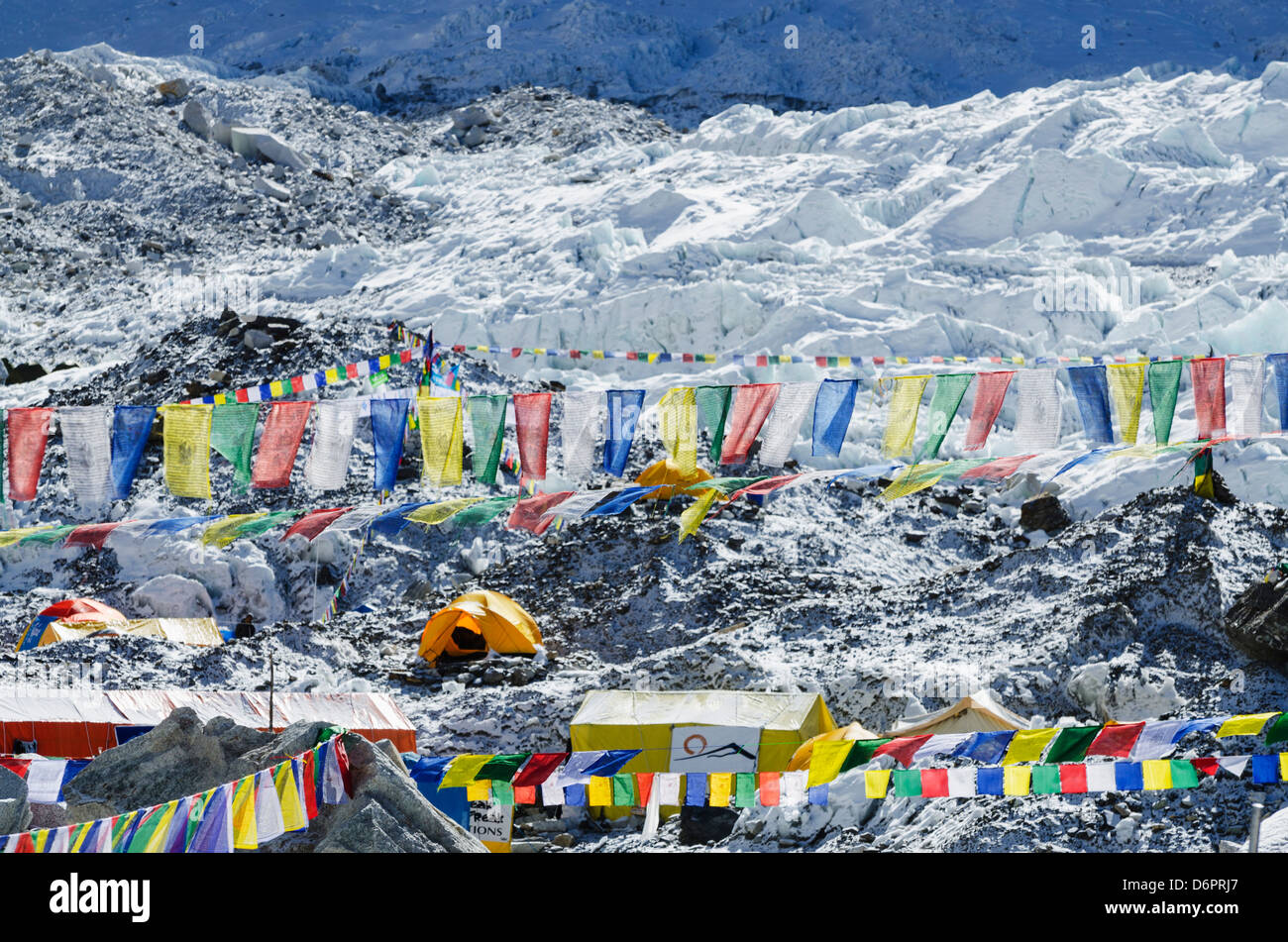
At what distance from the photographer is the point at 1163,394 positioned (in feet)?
48.1

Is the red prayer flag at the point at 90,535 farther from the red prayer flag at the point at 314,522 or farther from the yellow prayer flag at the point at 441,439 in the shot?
the yellow prayer flag at the point at 441,439

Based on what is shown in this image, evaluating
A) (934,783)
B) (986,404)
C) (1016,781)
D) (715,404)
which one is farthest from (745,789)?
(986,404)

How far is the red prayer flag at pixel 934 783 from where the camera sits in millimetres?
8539

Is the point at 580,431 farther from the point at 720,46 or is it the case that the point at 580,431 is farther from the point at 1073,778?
the point at 720,46

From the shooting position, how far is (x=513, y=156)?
38.5m

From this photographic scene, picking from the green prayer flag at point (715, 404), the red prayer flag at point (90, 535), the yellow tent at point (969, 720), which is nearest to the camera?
the yellow tent at point (969, 720)

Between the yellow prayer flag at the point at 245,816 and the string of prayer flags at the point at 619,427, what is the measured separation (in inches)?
337

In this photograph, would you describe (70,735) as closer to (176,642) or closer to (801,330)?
(176,642)

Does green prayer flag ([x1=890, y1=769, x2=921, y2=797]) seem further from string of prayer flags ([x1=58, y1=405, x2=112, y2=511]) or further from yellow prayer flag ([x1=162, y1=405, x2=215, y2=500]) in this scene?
string of prayer flags ([x1=58, y1=405, x2=112, y2=511])

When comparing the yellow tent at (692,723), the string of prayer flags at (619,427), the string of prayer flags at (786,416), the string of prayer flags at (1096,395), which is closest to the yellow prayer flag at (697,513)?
the string of prayer flags at (786,416)

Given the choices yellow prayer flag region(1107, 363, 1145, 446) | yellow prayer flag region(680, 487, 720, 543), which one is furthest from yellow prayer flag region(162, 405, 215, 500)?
yellow prayer flag region(1107, 363, 1145, 446)

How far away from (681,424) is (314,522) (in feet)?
13.3

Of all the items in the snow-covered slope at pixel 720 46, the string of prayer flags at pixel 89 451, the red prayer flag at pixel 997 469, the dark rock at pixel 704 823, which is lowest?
the dark rock at pixel 704 823
